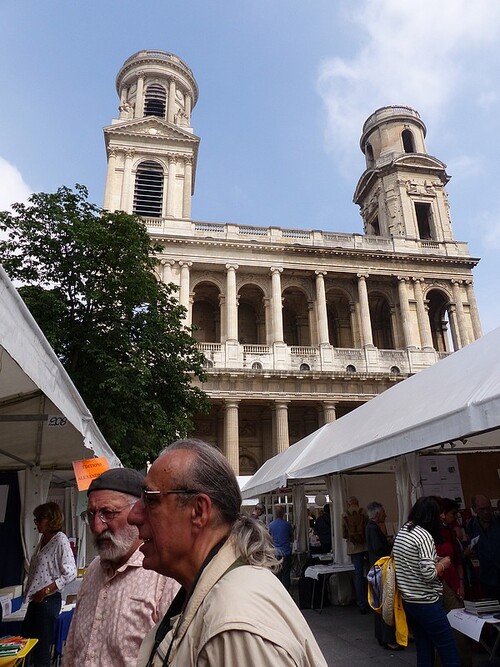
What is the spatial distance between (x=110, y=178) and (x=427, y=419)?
25.4m

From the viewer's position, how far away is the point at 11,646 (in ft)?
12.4

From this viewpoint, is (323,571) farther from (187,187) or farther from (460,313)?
(187,187)

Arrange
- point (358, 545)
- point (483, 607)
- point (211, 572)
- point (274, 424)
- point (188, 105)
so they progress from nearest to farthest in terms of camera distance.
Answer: point (211, 572), point (483, 607), point (358, 545), point (274, 424), point (188, 105)

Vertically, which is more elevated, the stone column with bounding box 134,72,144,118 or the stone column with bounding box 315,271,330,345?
the stone column with bounding box 134,72,144,118

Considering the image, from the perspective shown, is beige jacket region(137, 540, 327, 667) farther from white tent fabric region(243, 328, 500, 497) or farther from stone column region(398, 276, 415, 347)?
stone column region(398, 276, 415, 347)

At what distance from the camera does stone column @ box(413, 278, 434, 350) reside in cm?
2652

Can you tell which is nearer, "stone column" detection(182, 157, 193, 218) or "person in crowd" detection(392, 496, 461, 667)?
"person in crowd" detection(392, 496, 461, 667)

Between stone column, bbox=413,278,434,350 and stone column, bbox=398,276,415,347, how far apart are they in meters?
0.64

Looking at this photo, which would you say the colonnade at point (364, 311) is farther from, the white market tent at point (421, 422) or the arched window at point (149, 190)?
the white market tent at point (421, 422)

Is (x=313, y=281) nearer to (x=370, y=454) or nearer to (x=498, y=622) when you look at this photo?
(x=370, y=454)

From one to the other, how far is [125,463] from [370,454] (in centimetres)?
747

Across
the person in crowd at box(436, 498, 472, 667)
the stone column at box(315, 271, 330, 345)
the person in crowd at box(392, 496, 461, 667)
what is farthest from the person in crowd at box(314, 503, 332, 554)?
the stone column at box(315, 271, 330, 345)

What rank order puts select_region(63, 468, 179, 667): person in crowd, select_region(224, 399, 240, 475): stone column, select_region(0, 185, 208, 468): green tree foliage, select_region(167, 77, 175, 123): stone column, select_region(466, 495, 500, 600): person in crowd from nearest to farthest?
select_region(63, 468, 179, 667): person in crowd < select_region(466, 495, 500, 600): person in crowd < select_region(0, 185, 208, 468): green tree foliage < select_region(224, 399, 240, 475): stone column < select_region(167, 77, 175, 123): stone column

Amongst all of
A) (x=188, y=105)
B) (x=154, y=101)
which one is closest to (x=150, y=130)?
(x=154, y=101)
